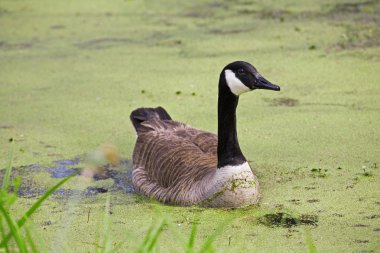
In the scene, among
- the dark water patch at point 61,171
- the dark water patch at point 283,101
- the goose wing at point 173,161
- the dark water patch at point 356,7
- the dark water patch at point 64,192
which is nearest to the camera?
the goose wing at point 173,161

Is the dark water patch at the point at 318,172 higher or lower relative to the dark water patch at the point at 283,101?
lower

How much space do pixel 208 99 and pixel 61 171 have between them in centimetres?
159

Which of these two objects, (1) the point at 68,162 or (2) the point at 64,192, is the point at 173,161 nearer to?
(2) the point at 64,192

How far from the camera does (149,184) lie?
510cm

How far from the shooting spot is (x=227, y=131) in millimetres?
4781

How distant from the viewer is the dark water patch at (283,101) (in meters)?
6.40

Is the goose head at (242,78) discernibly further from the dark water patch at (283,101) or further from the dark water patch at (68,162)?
the dark water patch at (283,101)

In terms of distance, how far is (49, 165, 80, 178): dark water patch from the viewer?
538 cm

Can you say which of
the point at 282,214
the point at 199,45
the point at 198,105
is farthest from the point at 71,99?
the point at 282,214

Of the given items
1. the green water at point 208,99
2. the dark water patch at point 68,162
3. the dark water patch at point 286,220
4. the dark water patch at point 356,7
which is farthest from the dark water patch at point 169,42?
the dark water patch at point 286,220

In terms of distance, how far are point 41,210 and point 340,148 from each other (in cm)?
186

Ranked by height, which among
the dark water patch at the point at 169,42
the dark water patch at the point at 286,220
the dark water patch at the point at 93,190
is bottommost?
the dark water patch at the point at 93,190

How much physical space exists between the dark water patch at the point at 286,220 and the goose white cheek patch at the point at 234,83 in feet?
2.19

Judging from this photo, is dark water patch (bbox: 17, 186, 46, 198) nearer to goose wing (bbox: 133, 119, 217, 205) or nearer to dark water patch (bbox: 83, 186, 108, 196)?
dark water patch (bbox: 83, 186, 108, 196)
